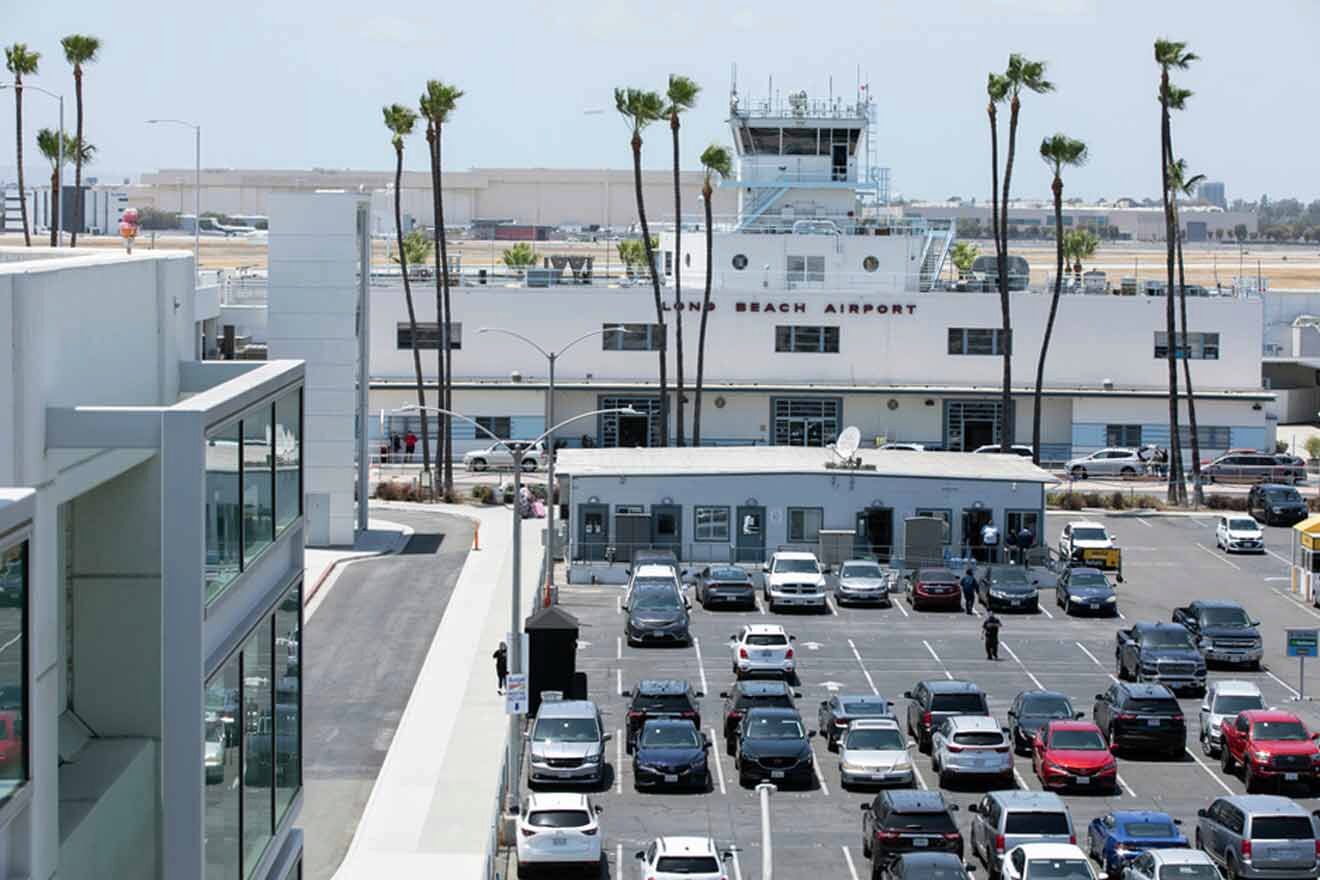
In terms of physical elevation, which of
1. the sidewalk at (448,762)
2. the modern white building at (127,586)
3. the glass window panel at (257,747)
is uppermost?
the modern white building at (127,586)

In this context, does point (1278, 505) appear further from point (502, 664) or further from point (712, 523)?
point (502, 664)

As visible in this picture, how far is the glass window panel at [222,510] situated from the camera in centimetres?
1611

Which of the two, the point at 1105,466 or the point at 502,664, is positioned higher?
the point at 1105,466

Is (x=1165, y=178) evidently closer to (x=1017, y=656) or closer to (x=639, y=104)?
(x=639, y=104)

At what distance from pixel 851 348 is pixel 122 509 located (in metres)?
70.9

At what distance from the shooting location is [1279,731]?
37.0 meters

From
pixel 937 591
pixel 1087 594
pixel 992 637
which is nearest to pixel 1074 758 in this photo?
pixel 992 637

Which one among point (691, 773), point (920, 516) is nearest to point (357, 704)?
point (691, 773)

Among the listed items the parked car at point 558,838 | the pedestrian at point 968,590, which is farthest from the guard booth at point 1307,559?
the parked car at point 558,838

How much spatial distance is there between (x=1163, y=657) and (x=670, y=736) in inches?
526

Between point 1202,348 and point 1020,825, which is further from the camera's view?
point 1202,348

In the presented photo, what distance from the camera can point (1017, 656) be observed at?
49.0 meters

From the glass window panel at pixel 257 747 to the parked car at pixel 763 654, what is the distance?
26.5 metres

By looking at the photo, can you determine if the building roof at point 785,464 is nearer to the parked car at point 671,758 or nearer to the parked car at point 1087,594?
the parked car at point 1087,594
